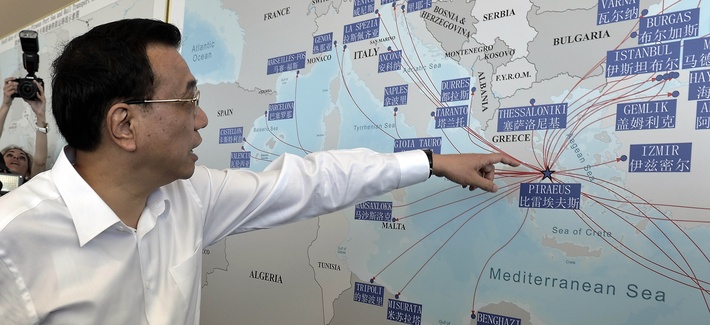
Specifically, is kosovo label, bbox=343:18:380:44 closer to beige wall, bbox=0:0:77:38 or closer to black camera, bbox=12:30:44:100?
black camera, bbox=12:30:44:100

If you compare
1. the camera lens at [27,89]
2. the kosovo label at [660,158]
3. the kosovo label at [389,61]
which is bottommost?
the kosovo label at [660,158]

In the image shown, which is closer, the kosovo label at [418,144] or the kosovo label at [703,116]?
the kosovo label at [703,116]

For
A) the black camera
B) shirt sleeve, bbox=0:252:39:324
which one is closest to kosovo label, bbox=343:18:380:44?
shirt sleeve, bbox=0:252:39:324

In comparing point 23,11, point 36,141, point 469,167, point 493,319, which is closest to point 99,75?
point 469,167

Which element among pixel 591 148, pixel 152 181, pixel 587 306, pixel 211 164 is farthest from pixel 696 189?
pixel 211 164

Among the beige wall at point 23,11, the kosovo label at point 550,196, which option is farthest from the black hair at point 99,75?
the beige wall at point 23,11

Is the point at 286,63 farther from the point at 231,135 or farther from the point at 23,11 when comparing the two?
the point at 23,11

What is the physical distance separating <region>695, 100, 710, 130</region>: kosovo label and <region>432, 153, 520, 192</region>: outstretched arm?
0.38 metres

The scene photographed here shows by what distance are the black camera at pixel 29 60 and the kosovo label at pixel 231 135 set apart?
3.42 ft

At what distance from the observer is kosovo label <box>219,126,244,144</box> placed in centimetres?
220

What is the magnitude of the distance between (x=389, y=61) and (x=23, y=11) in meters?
3.14

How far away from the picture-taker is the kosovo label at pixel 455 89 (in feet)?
5.00

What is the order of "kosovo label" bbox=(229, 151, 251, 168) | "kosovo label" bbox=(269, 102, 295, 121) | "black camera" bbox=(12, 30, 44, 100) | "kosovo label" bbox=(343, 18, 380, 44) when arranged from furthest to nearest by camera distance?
"black camera" bbox=(12, 30, 44, 100) → "kosovo label" bbox=(229, 151, 251, 168) → "kosovo label" bbox=(269, 102, 295, 121) → "kosovo label" bbox=(343, 18, 380, 44)

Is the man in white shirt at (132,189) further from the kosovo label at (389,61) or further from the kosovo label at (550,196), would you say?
the kosovo label at (389,61)
